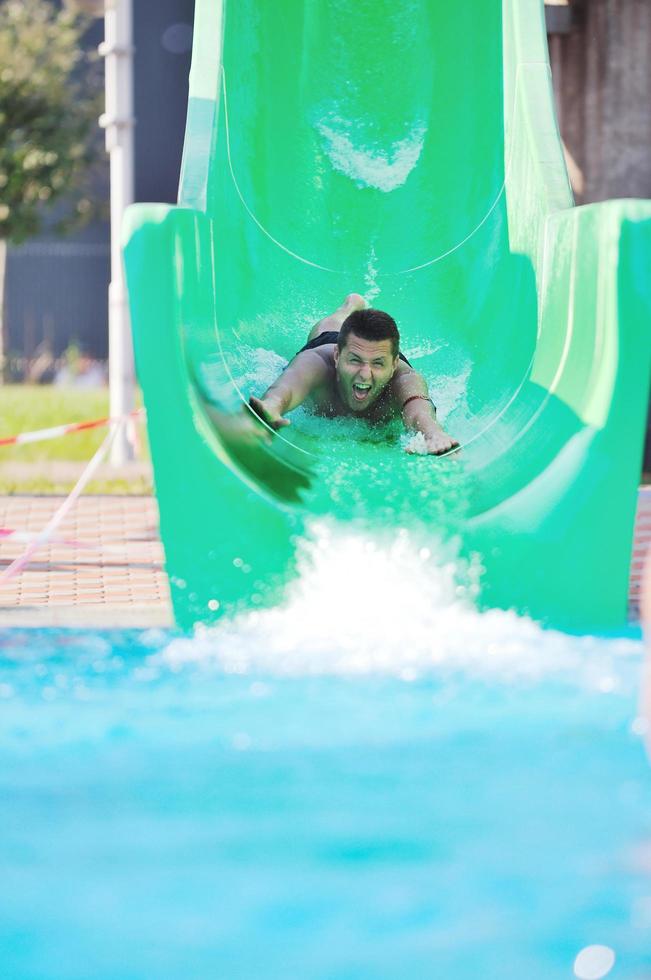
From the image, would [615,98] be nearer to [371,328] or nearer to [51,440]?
[371,328]

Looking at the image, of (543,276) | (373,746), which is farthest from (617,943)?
(543,276)

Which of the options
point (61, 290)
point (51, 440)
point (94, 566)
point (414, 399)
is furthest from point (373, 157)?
point (61, 290)

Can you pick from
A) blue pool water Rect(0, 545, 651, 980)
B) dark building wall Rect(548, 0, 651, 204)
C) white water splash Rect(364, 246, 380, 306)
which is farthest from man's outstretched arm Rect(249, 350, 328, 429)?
dark building wall Rect(548, 0, 651, 204)

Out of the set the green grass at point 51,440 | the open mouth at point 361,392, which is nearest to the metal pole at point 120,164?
the green grass at point 51,440

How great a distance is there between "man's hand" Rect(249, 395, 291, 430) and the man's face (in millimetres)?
321

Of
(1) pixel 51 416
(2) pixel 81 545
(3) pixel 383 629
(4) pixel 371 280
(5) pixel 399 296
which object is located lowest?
(3) pixel 383 629

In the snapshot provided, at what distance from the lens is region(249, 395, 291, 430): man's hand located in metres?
4.72

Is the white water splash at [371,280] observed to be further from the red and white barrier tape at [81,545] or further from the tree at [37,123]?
the tree at [37,123]

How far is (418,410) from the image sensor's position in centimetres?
491

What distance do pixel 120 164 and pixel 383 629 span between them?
15.7 feet

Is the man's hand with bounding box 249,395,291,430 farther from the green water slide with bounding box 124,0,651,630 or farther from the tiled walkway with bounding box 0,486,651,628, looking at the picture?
the tiled walkway with bounding box 0,486,651,628

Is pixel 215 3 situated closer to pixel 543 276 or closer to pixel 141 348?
pixel 543 276

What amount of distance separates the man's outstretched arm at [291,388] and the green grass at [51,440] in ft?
7.95

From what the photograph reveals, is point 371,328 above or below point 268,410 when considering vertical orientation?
Answer: above
